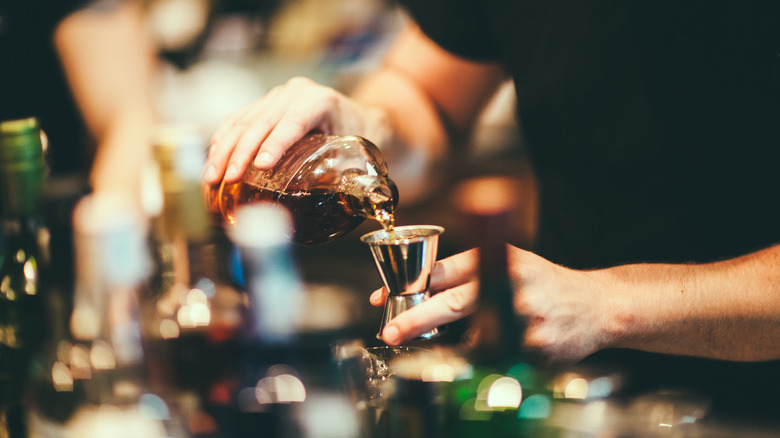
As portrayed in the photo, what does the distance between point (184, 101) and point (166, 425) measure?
182 centimetres

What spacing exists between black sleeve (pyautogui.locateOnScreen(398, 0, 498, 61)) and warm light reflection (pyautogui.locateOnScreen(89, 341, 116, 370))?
3.26 ft

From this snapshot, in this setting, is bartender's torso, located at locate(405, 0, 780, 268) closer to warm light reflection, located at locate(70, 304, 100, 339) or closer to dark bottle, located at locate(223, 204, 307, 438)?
dark bottle, located at locate(223, 204, 307, 438)

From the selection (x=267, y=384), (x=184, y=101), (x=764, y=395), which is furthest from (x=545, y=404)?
(x=184, y=101)

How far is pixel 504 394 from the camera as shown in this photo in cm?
55

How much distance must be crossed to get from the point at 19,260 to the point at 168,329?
0.31m

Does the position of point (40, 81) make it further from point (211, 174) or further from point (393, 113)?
point (211, 174)

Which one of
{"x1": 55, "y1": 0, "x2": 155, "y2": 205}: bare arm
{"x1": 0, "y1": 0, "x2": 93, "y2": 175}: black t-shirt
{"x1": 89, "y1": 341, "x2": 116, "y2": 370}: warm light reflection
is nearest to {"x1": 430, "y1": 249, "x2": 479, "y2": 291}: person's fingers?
{"x1": 89, "y1": 341, "x2": 116, "y2": 370}: warm light reflection

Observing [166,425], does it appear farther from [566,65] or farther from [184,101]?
[184,101]

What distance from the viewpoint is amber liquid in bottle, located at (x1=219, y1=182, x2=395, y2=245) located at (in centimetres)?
79

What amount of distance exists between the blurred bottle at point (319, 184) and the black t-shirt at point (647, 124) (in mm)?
621

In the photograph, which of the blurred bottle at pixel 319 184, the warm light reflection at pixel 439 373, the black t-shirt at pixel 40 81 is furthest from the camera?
the black t-shirt at pixel 40 81

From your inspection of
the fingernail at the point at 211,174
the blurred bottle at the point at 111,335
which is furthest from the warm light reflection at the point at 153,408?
the fingernail at the point at 211,174

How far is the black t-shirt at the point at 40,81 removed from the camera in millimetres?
1596

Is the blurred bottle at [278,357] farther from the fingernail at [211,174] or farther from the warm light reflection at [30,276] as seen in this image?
the warm light reflection at [30,276]
